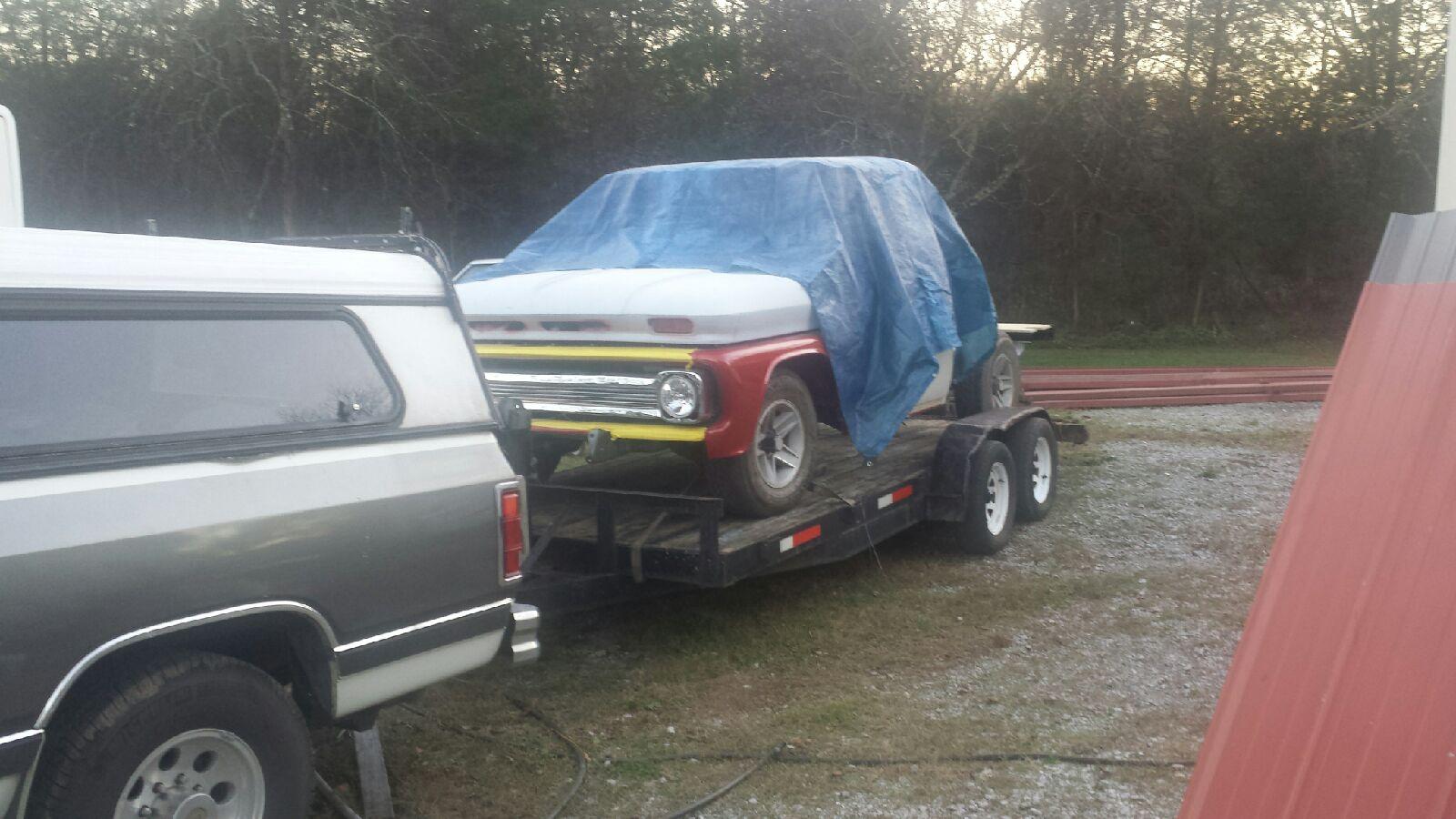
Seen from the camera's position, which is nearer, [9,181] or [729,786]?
[729,786]

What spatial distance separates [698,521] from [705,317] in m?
0.96

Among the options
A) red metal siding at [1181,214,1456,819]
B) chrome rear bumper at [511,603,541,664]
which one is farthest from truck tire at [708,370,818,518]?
red metal siding at [1181,214,1456,819]

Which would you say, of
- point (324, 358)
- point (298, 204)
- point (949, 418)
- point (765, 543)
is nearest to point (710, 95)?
point (298, 204)

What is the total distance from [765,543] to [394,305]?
7.63 feet

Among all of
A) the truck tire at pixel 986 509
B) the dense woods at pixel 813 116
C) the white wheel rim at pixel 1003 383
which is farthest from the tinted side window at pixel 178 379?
the dense woods at pixel 813 116

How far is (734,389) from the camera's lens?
5.75 m

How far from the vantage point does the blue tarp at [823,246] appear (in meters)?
6.74

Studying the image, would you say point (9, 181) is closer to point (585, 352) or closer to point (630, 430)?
point (585, 352)

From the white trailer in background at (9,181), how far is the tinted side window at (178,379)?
232 cm

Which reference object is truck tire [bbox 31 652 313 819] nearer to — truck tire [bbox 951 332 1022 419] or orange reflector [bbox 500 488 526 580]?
orange reflector [bbox 500 488 526 580]

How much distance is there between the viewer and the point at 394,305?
13.6 ft

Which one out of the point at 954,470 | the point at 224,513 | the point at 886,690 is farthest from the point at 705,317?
the point at 224,513

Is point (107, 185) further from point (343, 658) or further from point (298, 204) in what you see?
point (343, 658)

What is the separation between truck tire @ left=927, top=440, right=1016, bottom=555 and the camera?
7602 mm
